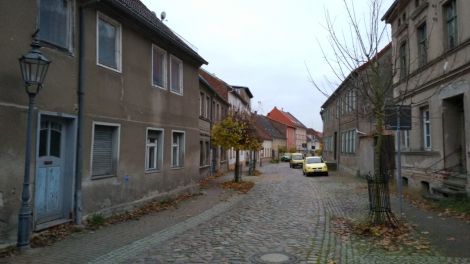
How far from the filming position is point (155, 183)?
51.0 ft

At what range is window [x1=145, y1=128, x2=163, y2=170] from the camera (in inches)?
606

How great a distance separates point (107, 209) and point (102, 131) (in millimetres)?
2131

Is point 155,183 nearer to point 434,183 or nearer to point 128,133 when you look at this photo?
point 128,133

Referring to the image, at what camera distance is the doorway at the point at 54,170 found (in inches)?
387

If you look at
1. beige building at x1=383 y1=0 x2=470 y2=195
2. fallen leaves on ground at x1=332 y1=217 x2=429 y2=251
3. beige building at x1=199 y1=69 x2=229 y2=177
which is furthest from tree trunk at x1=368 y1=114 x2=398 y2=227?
beige building at x1=199 y1=69 x2=229 y2=177

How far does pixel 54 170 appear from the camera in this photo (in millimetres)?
10398

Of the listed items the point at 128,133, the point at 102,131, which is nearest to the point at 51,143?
the point at 102,131

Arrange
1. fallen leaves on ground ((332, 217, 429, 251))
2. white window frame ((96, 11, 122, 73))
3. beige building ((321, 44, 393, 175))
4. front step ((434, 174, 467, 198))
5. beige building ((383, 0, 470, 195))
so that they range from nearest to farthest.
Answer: fallen leaves on ground ((332, 217, 429, 251)) → white window frame ((96, 11, 122, 73)) → beige building ((321, 44, 393, 175)) → front step ((434, 174, 467, 198)) → beige building ((383, 0, 470, 195))

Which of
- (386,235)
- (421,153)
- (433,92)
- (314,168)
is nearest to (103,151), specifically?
(386,235)

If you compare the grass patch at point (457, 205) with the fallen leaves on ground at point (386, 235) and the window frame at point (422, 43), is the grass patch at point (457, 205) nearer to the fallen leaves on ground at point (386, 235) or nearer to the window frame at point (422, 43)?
the fallen leaves on ground at point (386, 235)

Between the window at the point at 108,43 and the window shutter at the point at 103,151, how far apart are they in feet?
5.91

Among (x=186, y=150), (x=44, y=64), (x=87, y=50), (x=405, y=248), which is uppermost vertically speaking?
(x=87, y=50)

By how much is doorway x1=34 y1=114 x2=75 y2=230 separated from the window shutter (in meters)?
1.15

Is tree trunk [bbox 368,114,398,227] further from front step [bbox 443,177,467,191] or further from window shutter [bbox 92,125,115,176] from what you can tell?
window shutter [bbox 92,125,115,176]
